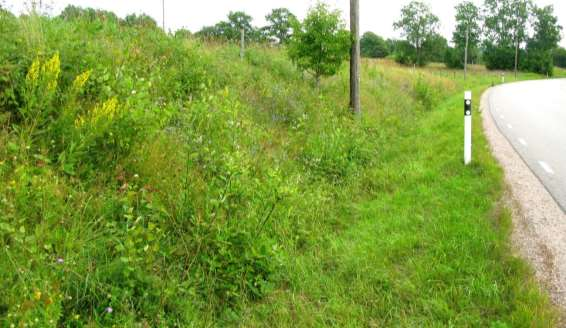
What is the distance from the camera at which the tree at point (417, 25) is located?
7662 cm

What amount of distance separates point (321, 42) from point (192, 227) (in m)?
8.47

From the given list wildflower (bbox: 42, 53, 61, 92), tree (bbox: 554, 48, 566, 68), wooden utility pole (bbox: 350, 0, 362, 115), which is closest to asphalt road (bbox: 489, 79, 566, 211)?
wooden utility pole (bbox: 350, 0, 362, 115)

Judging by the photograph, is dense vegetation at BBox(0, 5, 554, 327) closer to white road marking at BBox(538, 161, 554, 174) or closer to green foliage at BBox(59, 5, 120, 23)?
white road marking at BBox(538, 161, 554, 174)

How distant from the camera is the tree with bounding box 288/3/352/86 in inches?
436

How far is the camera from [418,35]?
253 feet

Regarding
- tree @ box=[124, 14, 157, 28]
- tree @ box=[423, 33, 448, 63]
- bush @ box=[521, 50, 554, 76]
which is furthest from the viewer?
tree @ box=[423, 33, 448, 63]

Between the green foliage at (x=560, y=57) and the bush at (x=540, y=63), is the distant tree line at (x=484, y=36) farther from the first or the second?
the green foliage at (x=560, y=57)

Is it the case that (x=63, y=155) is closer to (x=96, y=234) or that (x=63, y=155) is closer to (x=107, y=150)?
(x=107, y=150)

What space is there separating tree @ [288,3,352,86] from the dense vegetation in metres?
5.66

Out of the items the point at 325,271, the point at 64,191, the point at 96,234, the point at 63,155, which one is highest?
the point at 63,155

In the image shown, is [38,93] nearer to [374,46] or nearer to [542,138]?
[542,138]

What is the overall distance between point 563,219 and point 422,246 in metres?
1.78

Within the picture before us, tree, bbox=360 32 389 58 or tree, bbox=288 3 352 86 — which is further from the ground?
tree, bbox=360 32 389 58

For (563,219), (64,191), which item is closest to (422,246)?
(563,219)
